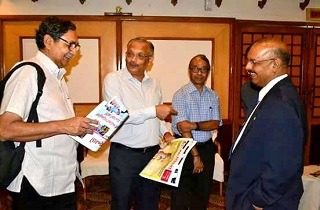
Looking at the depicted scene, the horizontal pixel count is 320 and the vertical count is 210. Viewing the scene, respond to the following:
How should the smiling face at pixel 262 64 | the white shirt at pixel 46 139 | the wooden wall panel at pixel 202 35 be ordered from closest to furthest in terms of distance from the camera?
the white shirt at pixel 46 139, the smiling face at pixel 262 64, the wooden wall panel at pixel 202 35

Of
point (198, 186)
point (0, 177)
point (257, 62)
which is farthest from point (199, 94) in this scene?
point (0, 177)

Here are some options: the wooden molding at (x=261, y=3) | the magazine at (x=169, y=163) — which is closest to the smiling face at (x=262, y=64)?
the magazine at (x=169, y=163)

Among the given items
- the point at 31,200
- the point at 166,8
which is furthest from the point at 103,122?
the point at 166,8

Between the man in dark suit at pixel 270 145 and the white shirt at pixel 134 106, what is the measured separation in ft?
2.27

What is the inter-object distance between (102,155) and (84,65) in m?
1.12

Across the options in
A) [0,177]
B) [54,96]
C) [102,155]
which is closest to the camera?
[0,177]

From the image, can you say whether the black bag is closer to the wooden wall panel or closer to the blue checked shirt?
the blue checked shirt

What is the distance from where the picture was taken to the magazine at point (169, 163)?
2.04m

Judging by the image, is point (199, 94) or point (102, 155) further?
point (102, 155)

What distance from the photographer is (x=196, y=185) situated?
266 centimetres

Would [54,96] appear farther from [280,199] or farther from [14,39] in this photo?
[14,39]

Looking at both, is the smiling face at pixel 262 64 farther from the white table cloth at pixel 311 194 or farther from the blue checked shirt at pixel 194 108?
the white table cloth at pixel 311 194

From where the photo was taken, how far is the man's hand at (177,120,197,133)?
98.3 inches

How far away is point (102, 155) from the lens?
384 centimetres
